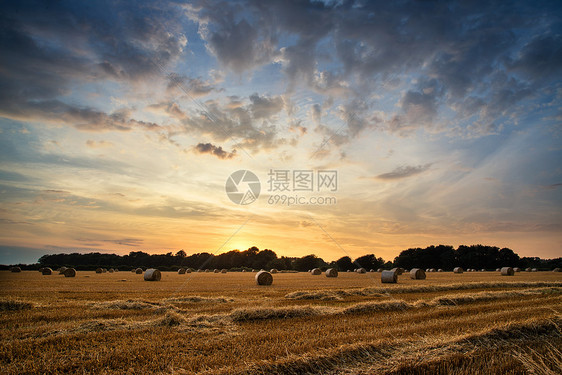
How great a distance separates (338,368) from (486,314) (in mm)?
8124

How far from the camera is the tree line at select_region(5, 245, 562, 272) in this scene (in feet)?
314

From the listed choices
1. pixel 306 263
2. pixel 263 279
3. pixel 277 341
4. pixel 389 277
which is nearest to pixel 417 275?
pixel 389 277

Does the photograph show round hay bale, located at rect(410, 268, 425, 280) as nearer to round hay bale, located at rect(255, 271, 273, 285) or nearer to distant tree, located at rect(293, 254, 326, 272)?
round hay bale, located at rect(255, 271, 273, 285)

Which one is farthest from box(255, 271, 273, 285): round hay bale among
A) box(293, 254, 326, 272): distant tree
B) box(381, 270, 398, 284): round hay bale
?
box(293, 254, 326, 272): distant tree

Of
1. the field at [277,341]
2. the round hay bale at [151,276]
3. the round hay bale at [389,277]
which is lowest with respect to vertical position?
the round hay bale at [151,276]

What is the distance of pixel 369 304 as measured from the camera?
12.1 m

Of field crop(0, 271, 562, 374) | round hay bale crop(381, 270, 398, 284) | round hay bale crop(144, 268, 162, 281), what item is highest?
round hay bale crop(381, 270, 398, 284)

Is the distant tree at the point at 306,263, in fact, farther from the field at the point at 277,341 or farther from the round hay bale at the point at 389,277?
the field at the point at 277,341

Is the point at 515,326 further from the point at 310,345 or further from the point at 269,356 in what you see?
the point at 269,356

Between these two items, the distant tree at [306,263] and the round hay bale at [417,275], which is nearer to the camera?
the round hay bale at [417,275]

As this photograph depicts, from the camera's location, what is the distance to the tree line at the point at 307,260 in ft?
314

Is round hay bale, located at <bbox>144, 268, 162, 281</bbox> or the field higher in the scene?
the field

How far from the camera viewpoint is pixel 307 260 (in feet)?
344

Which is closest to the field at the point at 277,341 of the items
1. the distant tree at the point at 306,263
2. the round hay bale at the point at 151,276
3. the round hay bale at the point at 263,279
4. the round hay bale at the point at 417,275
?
the round hay bale at the point at 263,279
